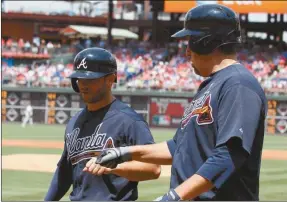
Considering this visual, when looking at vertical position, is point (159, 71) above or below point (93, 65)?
below

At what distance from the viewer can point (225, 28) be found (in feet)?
11.4

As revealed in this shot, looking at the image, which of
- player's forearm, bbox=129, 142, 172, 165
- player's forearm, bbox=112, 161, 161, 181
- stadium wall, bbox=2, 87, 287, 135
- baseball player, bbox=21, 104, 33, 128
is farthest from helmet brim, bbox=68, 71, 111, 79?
baseball player, bbox=21, 104, 33, 128

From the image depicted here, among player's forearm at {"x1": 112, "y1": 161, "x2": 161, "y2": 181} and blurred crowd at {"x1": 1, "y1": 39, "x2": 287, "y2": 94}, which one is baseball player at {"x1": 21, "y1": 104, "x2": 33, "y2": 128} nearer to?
blurred crowd at {"x1": 1, "y1": 39, "x2": 287, "y2": 94}

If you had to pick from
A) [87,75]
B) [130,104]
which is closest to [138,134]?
[87,75]

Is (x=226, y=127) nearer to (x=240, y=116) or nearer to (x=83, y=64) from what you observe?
(x=240, y=116)

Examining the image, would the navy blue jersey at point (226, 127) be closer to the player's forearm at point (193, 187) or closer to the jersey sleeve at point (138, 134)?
the player's forearm at point (193, 187)

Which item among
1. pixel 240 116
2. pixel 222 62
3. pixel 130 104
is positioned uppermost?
pixel 222 62

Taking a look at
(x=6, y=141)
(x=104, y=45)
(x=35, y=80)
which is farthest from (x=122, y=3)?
(x=6, y=141)

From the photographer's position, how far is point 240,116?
3.22 m

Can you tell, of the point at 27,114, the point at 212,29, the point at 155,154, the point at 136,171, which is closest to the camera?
the point at 212,29

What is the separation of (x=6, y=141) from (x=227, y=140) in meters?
19.2

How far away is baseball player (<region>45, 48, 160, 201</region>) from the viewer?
4566mm

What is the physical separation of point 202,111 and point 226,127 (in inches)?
8.3

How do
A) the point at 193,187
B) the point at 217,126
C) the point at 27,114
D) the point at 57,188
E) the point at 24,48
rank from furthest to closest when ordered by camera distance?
the point at 24,48, the point at 27,114, the point at 57,188, the point at 217,126, the point at 193,187
